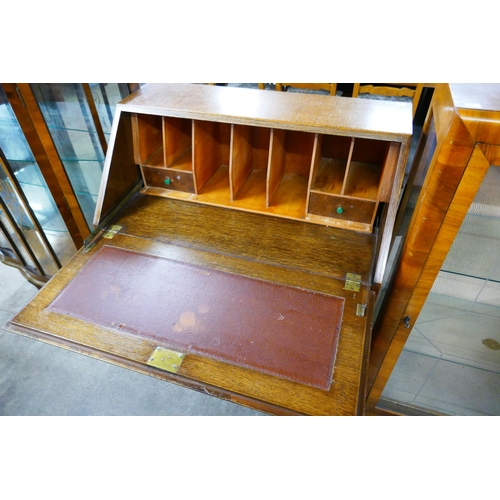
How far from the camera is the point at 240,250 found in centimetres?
140

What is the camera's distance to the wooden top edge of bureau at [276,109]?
1271mm

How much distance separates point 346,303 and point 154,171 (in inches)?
39.2

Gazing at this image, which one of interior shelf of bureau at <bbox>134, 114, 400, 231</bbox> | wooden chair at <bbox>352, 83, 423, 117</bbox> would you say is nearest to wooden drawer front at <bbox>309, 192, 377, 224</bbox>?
interior shelf of bureau at <bbox>134, 114, 400, 231</bbox>

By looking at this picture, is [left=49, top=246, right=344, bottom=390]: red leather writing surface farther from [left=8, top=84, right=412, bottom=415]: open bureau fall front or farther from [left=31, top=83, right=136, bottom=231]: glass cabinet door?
[left=31, top=83, right=136, bottom=231]: glass cabinet door

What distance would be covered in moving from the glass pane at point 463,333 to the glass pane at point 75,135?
1851 mm

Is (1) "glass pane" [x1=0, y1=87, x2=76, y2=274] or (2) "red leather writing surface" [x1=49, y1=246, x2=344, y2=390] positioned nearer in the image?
(2) "red leather writing surface" [x1=49, y1=246, x2=344, y2=390]

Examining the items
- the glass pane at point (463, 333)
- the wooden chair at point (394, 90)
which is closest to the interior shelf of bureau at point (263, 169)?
the glass pane at point (463, 333)

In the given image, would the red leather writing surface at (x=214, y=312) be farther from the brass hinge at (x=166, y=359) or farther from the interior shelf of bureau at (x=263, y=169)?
the interior shelf of bureau at (x=263, y=169)

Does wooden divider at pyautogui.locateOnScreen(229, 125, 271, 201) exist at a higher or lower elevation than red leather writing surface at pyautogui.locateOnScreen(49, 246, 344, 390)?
higher

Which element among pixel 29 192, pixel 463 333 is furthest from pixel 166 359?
pixel 29 192

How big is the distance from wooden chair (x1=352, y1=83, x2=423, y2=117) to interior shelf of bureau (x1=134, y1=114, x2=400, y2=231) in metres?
2.20

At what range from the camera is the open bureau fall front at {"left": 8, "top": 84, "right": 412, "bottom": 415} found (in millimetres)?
1056

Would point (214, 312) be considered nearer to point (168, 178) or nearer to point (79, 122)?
point (168, 178)

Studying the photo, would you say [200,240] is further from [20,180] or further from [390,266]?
[20,180]
